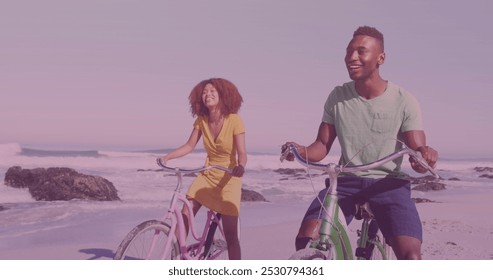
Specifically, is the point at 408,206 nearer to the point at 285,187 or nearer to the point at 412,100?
the point at 412,100

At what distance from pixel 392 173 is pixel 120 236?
3.53 m

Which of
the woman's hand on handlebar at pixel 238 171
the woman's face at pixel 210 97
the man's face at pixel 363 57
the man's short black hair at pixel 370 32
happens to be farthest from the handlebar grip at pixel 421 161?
the woman's face at pixel 210 97

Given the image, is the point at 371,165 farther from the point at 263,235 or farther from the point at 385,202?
the point at 263,235

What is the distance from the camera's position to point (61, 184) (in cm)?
830

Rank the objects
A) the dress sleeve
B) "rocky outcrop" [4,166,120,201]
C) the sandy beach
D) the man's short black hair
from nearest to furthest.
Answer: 1. the man's short black hair
2. the dress sleeve
3. the sandy beach
4. "rocky outcrop" [4,166,120,201]

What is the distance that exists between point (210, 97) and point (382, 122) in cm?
147

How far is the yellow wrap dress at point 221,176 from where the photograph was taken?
434 cm

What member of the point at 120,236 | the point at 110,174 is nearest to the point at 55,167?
the point at 110,174

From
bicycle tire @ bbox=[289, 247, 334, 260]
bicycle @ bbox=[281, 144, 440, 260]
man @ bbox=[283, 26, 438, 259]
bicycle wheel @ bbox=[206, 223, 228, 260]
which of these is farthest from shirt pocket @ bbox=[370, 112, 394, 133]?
bicycle wheel @ bbox=[206, 223, 228, 260]

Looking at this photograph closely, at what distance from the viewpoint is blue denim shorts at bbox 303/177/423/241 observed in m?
3.18

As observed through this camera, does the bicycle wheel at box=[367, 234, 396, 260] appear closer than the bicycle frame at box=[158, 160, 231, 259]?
Yes

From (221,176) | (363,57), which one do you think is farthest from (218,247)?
(363,57)

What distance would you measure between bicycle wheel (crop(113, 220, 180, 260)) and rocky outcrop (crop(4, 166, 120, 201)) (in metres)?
4.25

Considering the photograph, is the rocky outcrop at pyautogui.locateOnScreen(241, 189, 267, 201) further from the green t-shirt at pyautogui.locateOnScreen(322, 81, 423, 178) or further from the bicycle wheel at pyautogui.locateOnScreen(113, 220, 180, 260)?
the green t-shirt at pyautogui.locateOnScreen(322, 81, 423, 178)
